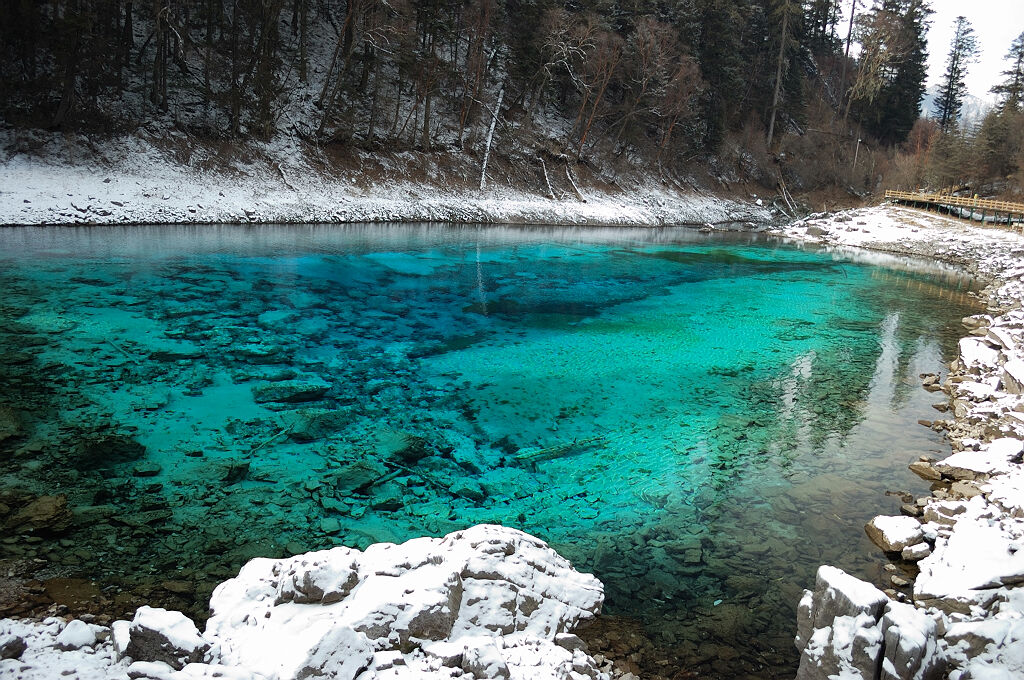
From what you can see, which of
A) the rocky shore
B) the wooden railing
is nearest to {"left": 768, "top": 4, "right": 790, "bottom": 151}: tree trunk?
the wooden railing

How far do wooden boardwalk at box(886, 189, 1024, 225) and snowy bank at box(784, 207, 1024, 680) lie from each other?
102 ft

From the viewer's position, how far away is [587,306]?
1552 centimetres

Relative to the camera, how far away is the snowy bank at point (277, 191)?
21.1 metres

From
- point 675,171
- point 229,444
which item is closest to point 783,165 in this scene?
point 675,171

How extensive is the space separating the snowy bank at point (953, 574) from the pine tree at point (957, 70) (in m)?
69.6

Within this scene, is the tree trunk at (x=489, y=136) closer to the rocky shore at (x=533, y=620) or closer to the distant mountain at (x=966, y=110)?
the rocky shore at (x=533, y=620)

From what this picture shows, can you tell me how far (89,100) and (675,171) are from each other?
37.7 meters

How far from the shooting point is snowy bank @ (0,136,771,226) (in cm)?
2108

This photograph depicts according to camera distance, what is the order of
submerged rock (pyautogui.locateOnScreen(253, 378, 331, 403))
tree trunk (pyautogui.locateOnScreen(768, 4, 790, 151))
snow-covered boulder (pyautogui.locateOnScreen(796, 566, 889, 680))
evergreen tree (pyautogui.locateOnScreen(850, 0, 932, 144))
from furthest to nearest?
evergreen tree (pyautogui.locateOnScreen(850, 0, 932, 144))
tree trunk (pyautogui.locateOnScreen(768, 4, 790, 151))
submerged rock (pyautogui.locateOnScreen(253, 378, 331, 403))
snow-covered boulder (pyautogui.locateOnScreen(796, 566, 889, 680))

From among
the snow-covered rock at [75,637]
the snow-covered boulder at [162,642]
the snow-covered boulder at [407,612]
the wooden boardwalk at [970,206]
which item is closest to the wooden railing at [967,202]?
the wooden boardwalk at [970,206]

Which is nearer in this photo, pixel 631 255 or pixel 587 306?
pixel 587 306

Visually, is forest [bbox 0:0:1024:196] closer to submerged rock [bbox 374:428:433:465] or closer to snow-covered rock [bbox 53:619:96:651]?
submerged rock [bbox 374:428:433:465]

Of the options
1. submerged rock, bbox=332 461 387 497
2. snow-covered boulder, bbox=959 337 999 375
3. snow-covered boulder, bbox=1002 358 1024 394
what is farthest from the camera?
snow-covered boulder, bbox=959 337 999 375

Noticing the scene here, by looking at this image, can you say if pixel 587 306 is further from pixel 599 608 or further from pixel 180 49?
pixel 180 49
